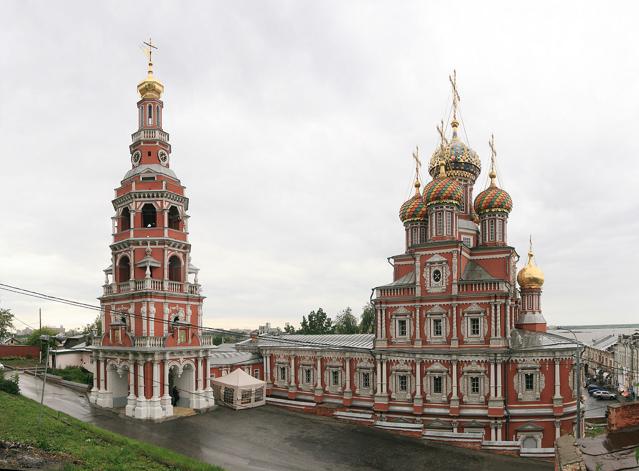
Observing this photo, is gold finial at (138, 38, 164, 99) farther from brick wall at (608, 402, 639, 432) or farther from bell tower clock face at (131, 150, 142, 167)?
brick wall at (608, 402, 639, 432)

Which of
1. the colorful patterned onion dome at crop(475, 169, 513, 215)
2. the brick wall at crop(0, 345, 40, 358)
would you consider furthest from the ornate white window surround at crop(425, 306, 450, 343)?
the brick wall at crop(0, 345, 40, 358)

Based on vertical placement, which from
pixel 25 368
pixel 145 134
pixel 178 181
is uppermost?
pixel 145 134

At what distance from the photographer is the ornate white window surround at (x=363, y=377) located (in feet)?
95.6

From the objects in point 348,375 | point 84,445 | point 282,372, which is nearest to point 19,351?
point 282,372

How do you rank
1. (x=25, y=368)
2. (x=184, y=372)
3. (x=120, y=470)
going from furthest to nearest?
(x=25, y=368) < (x=184, y=372) < (x=120, y=470)

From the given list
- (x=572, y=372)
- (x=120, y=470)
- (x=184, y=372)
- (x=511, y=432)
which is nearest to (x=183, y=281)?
(x=184, y=372)

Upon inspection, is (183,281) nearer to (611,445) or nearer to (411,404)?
Answer: (411,404)

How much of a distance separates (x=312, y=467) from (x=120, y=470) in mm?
7916

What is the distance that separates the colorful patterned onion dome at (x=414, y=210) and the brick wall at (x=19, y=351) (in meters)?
41.5

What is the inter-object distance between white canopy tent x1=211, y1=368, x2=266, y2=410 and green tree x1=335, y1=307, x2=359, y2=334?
34405mm

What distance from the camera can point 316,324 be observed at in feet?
190

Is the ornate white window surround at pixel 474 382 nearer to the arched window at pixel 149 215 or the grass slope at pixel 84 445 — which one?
the grass slope at pixel 84 445

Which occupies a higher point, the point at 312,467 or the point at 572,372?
the point at 572,372

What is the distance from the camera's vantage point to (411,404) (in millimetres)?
26953
